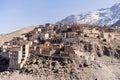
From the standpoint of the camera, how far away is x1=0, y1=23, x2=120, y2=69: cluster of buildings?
242 ft

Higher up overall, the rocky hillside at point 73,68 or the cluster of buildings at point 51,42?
the cluster of buildings at point 51,42

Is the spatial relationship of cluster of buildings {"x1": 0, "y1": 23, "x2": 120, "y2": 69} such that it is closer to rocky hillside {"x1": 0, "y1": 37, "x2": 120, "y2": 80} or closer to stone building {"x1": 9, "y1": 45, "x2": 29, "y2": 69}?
stone building {"x1": 9, "y1": 45, "x2": 29, "y2": 69}

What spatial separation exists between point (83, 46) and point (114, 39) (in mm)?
10724

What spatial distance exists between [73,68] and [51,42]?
629 inches

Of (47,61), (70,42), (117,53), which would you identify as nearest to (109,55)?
(117,53)

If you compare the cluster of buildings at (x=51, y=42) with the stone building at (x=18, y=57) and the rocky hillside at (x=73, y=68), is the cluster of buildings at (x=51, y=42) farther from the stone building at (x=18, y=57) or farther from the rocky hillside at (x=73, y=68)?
the rocky hillside at (x=73, y=68)

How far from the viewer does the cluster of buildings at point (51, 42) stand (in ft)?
242

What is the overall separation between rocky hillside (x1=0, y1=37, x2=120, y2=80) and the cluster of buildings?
4.57ft

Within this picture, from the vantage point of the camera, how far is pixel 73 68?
69562 mm

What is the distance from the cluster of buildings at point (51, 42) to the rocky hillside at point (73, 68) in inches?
54.8

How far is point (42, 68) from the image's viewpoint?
70.7 m

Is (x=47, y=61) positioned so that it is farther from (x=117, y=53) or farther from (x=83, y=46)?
(x=117, y=53)

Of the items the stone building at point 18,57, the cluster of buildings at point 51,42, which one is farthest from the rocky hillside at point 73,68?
the cluster of buildings at point 51,42

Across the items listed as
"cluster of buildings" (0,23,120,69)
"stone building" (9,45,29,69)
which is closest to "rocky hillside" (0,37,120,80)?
"stone building" (9,45,29,69)
